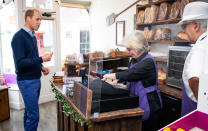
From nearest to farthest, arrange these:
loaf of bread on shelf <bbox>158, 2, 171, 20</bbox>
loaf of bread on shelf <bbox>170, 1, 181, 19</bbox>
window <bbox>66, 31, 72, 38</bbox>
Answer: loaf of bread on shelf <bbox>170, 1, 181, 19</bbox> < loaf of bread on shelf <bbox>158, 2, 171, 20</bbox> < window <bbox>66, 31, 72, 38</bbox>

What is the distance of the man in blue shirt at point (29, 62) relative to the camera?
2215 mm

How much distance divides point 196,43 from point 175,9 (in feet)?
4.62

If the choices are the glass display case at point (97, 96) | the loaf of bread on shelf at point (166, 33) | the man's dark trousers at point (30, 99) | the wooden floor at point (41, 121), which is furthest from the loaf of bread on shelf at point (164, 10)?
the wooden floor at point (41, 121)

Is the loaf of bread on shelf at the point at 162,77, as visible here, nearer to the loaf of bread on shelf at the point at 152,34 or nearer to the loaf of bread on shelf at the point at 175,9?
the loaf of bread on shelf at the point at 152,34

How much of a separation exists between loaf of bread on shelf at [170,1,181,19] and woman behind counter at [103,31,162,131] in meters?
1.19

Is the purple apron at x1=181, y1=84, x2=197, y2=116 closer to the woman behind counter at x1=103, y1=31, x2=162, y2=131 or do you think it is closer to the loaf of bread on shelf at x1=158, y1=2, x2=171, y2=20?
the woman behind counter at x1=103, y1=31, x2=162, y2=131

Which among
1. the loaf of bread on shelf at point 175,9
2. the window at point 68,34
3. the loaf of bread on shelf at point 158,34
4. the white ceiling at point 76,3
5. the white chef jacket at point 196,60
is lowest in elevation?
the white chef jacket at point 196,60

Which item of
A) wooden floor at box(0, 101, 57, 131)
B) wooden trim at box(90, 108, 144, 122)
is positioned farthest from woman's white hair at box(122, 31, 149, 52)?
wooden floor at box(0, 101, 57, 131)

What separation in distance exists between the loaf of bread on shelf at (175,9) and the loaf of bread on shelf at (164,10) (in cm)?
9

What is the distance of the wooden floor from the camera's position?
3150 mm

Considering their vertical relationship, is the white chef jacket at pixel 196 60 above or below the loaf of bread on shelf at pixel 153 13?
below

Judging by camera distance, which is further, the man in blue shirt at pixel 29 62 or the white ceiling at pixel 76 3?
the white ceiling at pixel 76 3

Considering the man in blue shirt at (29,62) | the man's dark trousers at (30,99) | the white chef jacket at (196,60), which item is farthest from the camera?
the man's dark trousers at (30,99)

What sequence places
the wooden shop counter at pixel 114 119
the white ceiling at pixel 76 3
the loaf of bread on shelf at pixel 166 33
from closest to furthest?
1. the wooden shop counter at pixel 114 119
2. the loaf of bread on shelf at pixel 166 33
3. the white ceiling at pixel 76 3
